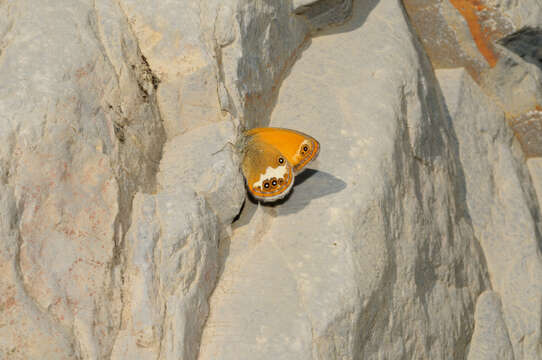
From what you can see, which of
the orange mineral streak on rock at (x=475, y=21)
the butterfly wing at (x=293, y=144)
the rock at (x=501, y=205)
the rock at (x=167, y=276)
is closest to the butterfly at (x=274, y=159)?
the butterfly wing at (x=293, y=144)

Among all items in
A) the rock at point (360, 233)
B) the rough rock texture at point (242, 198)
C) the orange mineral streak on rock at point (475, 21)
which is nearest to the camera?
the rough rock texture at point (242, 198)

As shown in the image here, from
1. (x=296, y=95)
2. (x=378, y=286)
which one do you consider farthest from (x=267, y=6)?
(x=378, y=286)

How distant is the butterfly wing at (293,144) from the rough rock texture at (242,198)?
0.18 m

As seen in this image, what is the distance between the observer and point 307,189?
3053 millimetres

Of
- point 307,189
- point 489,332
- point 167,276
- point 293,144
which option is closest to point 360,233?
point 307,189

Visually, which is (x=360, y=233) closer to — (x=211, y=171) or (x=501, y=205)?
(x=211, y=171)

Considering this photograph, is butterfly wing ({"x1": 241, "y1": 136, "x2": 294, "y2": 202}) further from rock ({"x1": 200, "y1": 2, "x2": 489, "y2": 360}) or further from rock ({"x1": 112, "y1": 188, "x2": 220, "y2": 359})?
rock ({"x1": 112, "y1": 188, "x2": 220, "y2": 359})

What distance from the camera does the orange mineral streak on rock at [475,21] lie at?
4289 mm

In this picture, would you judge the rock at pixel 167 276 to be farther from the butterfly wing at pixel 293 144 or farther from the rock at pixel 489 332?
the rock at pixel 489 332

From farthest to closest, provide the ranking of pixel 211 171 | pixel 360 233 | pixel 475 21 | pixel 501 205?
pixel 475 21, pixel 501 205, pixel 360 233, pixel 211 171

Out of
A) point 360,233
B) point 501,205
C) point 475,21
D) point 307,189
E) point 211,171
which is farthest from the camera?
point 475,21

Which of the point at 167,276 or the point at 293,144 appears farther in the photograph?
the point at 293,144

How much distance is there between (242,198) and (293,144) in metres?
0.38

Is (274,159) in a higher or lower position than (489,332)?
higher
